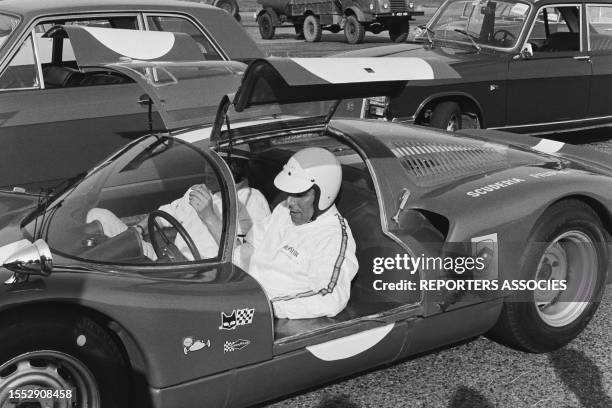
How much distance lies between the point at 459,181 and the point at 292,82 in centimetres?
134

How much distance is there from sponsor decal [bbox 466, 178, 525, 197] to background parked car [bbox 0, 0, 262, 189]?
2287 millimetres

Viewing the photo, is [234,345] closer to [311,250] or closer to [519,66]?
[311,250]

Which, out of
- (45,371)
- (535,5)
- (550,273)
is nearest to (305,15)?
(535,5)

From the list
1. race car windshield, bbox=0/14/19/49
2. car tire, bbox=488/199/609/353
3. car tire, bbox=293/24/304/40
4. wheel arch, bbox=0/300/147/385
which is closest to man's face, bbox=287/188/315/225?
wheel arch, bbox=0/300/147/385

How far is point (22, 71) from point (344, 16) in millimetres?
15379

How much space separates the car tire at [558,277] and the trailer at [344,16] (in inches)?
633

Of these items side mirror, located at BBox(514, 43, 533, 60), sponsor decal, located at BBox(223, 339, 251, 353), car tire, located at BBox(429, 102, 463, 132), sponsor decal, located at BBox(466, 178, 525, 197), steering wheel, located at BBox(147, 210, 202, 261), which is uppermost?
side mirror, located at BBox(514, 43, 533, 60)

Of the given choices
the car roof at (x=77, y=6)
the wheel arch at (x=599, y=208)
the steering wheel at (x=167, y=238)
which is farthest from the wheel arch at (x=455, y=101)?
the steering wheel at (x=167, y=238)

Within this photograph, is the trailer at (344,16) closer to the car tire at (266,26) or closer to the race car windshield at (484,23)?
the car tire at (266,26)

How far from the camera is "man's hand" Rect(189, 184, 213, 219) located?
348cm

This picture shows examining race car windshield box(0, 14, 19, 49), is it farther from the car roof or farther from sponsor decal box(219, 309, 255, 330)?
sponsor decal box(219, 309, 255, 330)

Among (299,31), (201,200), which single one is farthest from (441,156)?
(299,31)

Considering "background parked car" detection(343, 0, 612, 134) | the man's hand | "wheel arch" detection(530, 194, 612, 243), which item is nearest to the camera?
the man's hand

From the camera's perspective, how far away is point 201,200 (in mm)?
3500
